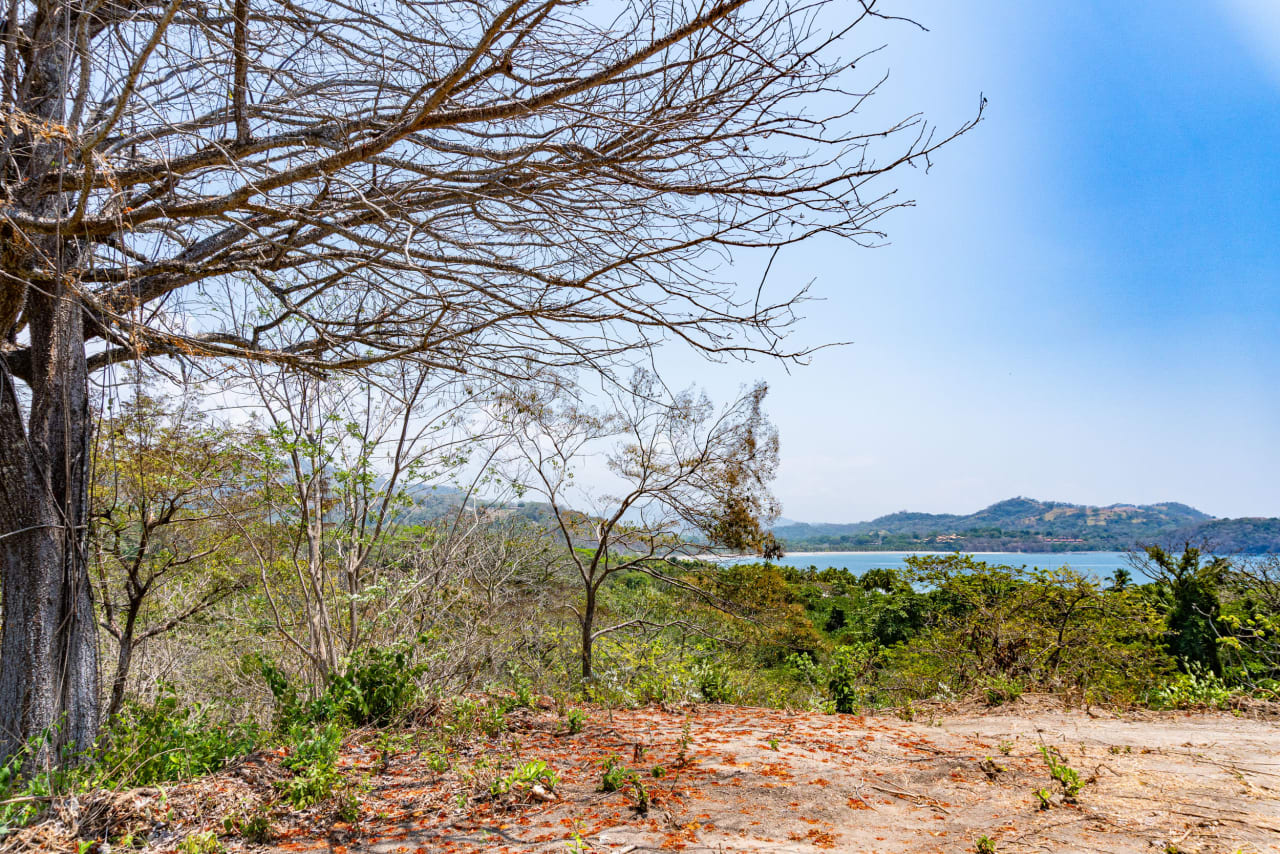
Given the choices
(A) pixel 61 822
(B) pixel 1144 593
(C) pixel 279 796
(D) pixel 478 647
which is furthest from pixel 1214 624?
(A) pixel 61 822

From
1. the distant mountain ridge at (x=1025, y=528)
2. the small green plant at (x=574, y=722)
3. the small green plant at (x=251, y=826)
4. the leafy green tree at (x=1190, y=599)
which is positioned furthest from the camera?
the distant mountain ridge at (x=1025, y=528)

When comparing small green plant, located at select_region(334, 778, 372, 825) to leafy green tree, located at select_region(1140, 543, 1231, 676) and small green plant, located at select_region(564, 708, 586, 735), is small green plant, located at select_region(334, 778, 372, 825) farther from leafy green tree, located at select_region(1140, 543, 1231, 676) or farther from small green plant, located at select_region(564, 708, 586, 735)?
leafy green tree, located at select_region(1140, 543, 1231, 676)

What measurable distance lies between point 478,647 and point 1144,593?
950 centimetres

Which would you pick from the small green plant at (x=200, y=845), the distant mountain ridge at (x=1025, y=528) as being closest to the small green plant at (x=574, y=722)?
the small green plant at (x=200, y=845)

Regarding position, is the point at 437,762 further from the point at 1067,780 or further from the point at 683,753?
the point at 1067,780

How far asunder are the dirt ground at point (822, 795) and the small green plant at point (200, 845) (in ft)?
0.39

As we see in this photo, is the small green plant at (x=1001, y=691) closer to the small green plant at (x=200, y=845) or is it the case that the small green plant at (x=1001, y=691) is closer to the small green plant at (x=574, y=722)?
the small green plant at (x=574, y=722)

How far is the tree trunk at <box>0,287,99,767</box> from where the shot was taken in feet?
12.6

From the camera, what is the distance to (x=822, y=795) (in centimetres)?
336

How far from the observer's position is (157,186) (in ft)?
11.7

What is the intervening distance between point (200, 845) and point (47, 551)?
8.28 feet

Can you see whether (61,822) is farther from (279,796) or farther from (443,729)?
(443,729)

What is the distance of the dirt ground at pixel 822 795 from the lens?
9.20ft

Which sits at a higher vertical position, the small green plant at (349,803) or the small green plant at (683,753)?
the small green plant at (349,803)
